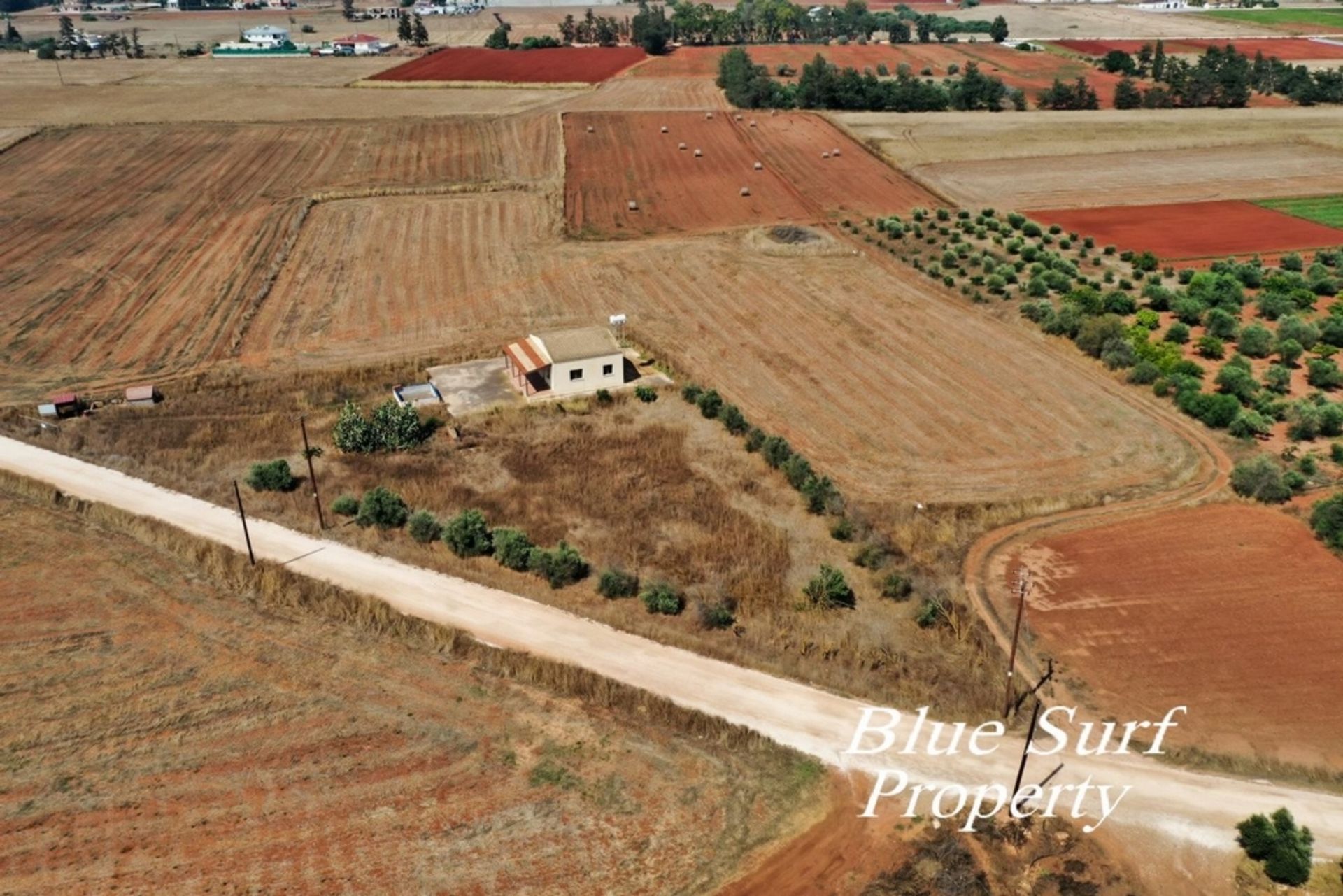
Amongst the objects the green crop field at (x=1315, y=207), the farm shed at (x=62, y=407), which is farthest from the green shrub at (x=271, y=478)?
the green crop field at (x=1315, y=207)

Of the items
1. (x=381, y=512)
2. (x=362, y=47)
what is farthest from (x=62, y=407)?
(x=362, y=47)

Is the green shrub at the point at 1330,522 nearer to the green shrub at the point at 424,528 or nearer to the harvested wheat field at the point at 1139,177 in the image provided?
the green shrub at the point at 424,528

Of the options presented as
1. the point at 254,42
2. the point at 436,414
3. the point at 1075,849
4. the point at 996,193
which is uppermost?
the point at 254,42

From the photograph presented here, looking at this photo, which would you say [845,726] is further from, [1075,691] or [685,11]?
[685,11]

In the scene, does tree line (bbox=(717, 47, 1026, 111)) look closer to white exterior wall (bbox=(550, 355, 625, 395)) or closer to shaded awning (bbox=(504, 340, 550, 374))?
shaded awning (bbox=(504, 340, 550, 374))

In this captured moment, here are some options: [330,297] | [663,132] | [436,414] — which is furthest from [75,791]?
[663,132]

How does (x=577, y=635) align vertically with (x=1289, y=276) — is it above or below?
below
